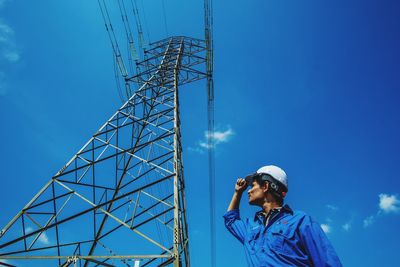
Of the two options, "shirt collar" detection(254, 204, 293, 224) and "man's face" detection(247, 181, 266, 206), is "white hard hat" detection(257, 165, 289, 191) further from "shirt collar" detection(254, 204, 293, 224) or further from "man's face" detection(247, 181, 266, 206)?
"shirt collar" detection(254, 204, 293, 224)

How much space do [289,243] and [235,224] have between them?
0.62m

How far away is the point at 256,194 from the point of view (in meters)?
2.30

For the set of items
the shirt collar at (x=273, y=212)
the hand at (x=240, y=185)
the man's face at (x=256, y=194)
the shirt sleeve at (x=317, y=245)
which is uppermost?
the hand at (x=240, y=185)

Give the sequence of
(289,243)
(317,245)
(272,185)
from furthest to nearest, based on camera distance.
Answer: (272,185) < (289,243) < (317,245)

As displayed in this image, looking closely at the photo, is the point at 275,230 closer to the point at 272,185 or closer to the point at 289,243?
the point at 289,243

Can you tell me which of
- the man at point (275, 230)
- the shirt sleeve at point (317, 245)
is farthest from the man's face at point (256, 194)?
the shirt sleeve at point (317, 245)

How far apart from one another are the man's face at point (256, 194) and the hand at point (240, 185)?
0.28 ft

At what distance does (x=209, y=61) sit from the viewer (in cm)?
1058

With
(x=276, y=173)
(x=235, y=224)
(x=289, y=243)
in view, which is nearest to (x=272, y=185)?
(x=276, y=173)

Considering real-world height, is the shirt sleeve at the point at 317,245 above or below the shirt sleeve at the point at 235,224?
below

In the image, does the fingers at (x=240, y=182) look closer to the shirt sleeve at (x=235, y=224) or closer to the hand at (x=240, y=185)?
the hand at (x=240, y=185)

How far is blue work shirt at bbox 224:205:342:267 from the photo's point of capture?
1633mm

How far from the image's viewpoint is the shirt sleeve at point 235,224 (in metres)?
2.21

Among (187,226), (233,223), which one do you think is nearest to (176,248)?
(187,226)
